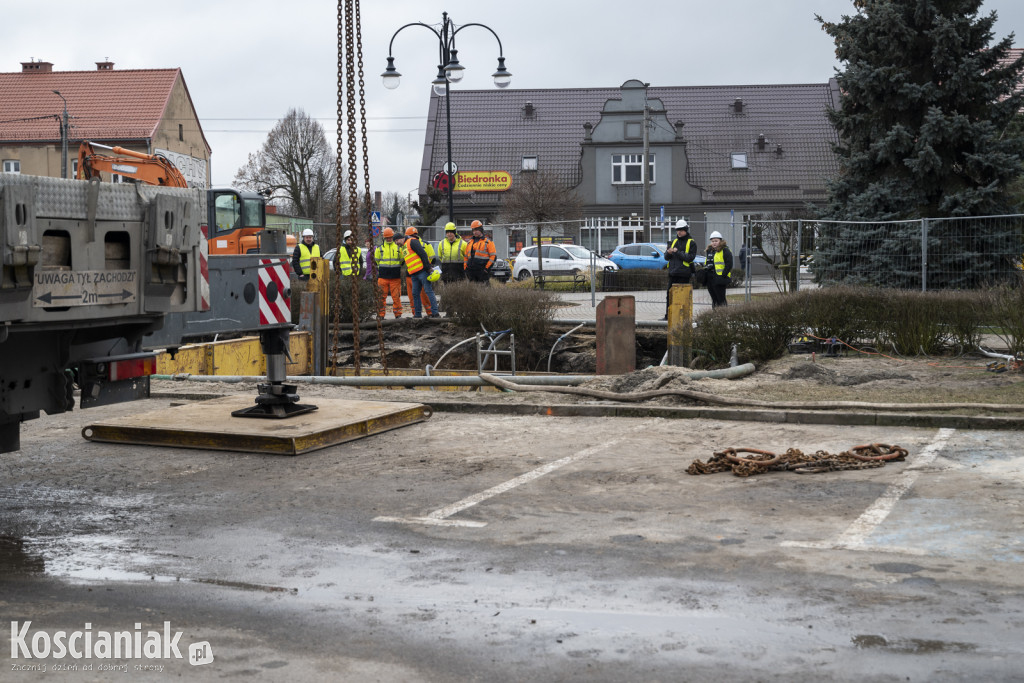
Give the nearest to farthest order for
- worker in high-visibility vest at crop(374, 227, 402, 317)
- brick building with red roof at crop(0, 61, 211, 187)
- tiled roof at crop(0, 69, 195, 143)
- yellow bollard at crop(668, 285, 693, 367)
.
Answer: yellow bollard at crop(668, 285, 693, 367), worker in high-visibility vest at crop(374, 227, 402, 317), brick building with red roof at crop(0, 61, 211, 187), tiled roof at crop(0, 69, 195, 143)

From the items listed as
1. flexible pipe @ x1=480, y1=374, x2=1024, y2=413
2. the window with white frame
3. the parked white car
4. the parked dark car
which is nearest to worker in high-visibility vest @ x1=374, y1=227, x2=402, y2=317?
flexible pipe @ x1=480, y1=374, x2=1024, y2=413

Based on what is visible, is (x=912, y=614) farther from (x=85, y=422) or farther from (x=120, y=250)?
(x=85, y=422)

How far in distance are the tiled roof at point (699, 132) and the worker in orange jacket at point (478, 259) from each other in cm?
3480

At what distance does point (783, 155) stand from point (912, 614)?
55.2 meters

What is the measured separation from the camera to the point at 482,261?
21.7 m

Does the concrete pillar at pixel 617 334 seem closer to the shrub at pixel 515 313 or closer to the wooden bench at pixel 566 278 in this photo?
the shrub at pixel 515 313

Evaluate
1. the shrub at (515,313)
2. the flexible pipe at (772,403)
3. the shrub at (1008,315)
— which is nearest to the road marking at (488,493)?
the flexible pipe at (772,403)

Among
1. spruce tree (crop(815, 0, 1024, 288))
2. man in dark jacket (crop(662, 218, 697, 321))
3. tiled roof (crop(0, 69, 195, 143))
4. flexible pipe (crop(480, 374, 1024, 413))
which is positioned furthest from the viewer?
tiled roof (crop(0, 69, 195, 143))

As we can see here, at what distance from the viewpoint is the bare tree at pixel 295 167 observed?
6725 centimetres

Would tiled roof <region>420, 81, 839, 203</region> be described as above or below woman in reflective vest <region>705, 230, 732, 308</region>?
above

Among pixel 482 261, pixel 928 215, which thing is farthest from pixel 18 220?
pixel 928 215

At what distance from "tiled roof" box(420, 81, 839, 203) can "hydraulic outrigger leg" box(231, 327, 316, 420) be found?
1869 inches

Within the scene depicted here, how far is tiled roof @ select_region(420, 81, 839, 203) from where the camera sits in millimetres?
56438
